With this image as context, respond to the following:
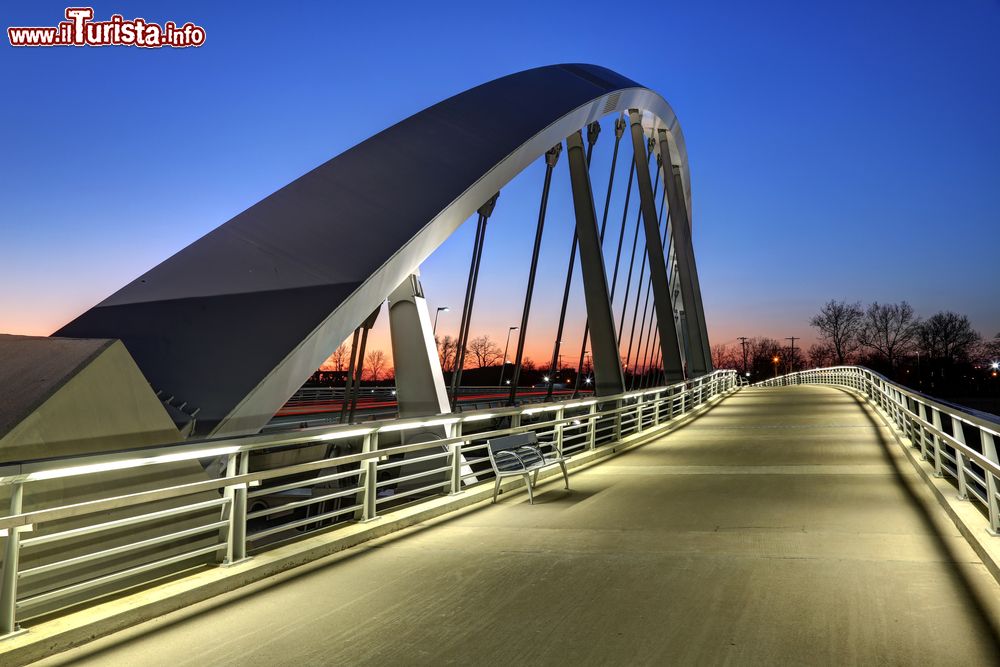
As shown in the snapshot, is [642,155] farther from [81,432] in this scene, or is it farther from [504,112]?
[81,432]

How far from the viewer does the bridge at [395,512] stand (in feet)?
14.3

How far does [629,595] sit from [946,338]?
11878 cm

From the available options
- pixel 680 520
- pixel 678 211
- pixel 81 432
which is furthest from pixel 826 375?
pixel 81 432

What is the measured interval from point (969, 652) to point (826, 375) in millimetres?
62358

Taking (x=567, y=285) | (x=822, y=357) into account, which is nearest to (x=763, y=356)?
(x=822, y=357)

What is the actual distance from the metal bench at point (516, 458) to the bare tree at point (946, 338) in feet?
368

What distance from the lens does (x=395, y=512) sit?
8000mm

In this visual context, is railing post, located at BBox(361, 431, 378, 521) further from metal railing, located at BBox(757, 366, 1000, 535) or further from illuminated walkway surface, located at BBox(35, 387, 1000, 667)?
metal railing, located at BBox(757, 366, 1000, 535)

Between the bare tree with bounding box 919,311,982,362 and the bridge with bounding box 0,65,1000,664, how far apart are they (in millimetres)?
106907

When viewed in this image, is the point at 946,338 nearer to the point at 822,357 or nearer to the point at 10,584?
the point at 822,357

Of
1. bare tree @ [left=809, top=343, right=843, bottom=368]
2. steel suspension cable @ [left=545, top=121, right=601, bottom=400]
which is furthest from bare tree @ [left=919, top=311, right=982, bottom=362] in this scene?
steel suspension cable @ [left=545, top=121, right=601, bottom=400]

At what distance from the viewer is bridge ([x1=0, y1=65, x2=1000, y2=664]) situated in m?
4.35

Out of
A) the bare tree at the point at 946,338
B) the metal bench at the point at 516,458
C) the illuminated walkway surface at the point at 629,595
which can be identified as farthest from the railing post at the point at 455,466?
the bare tree at the point at 946,338

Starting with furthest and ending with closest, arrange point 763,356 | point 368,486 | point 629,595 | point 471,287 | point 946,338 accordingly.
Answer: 1. point 763,356
2. point 946,338
3. point 471,287
4. point 368,486
5. point 629,595
